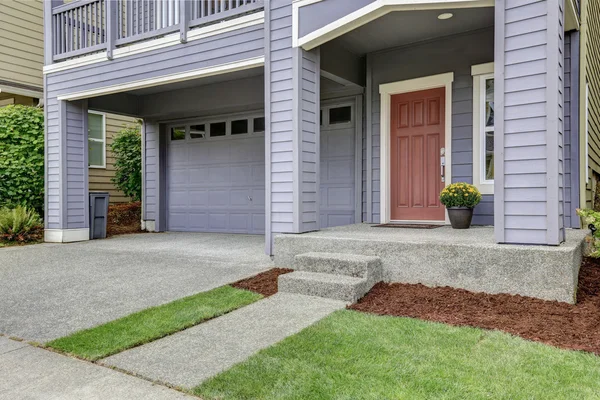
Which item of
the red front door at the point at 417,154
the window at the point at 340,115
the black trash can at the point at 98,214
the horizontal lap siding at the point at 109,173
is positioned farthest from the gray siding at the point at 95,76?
the horizontal lap siding at the point at 109,173

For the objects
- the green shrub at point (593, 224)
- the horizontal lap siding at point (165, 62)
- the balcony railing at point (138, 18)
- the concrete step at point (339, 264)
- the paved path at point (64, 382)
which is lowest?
the paved path at point (64, 382)

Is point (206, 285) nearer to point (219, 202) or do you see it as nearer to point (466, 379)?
point (466, 379)

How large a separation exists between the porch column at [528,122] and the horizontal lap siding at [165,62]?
311 cm

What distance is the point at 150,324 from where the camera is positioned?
3.20 m

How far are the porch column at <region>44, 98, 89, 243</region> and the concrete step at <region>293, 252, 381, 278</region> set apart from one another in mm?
5317

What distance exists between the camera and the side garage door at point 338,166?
696 cm

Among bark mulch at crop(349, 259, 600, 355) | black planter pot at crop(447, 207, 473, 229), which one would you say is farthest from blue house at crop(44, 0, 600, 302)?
black planter pot at crop(447, 207, 473, 229)

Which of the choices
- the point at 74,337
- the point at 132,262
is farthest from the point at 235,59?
the point at 74,337

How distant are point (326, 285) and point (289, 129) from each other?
213 cm

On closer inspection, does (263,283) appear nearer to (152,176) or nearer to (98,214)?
(98,214)

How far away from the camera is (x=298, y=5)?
16.6ft

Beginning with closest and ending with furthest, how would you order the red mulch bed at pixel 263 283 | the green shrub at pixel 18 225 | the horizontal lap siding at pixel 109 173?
the red mulch bed at pixel 263 283 → the green shrub at pixel 18 225 → the horizontal lap siding at pixel 109 173

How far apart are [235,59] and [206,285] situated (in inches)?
127

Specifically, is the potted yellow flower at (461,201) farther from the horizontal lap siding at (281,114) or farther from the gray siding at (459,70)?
the horizontal lap siding at (281,114)
